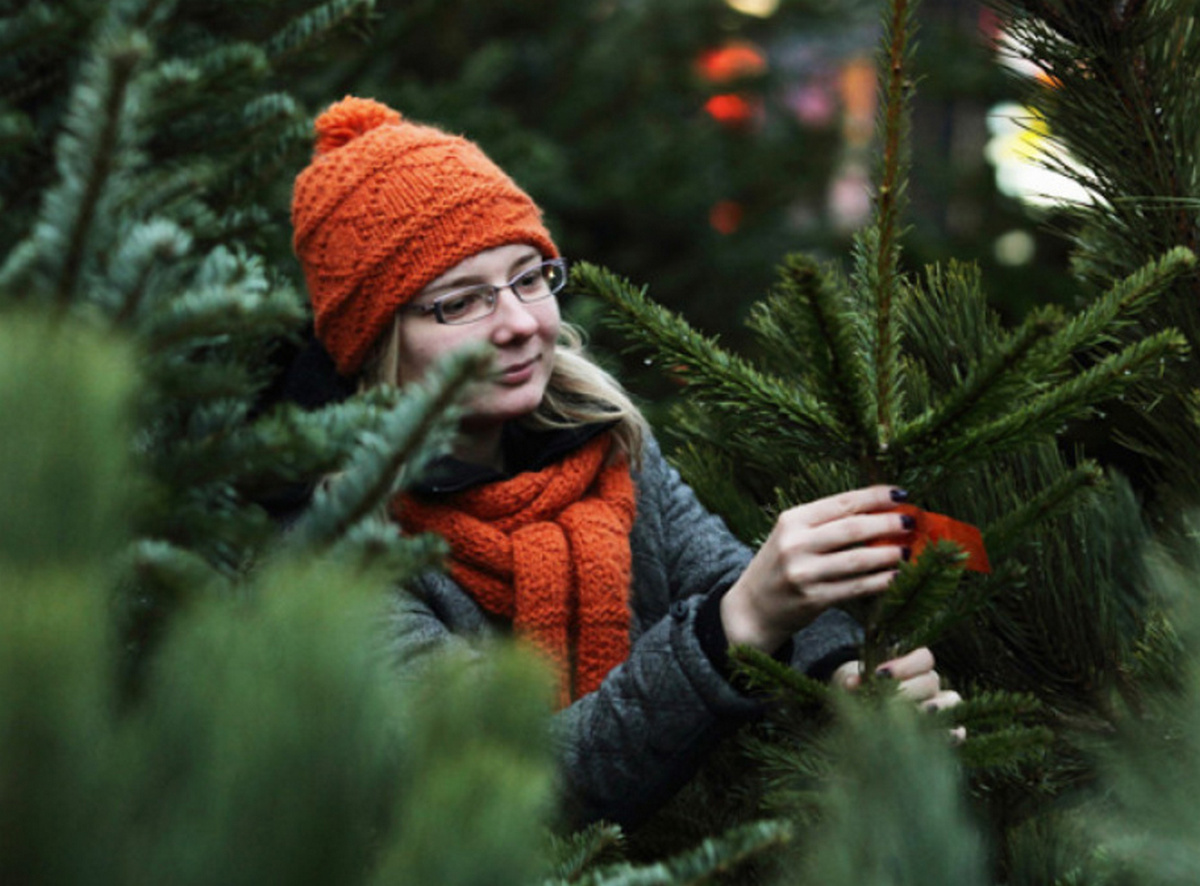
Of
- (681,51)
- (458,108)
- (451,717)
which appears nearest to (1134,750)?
(451,717)

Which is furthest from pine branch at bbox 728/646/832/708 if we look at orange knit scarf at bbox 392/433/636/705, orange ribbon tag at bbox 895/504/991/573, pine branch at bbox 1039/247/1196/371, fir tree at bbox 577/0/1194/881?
orange knit scarf at bbox 392/433/636/705

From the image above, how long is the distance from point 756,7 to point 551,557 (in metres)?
4.29

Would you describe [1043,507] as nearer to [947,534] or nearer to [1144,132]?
[947,534]

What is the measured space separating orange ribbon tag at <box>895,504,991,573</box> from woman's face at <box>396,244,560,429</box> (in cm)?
96

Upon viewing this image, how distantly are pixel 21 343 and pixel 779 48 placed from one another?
6393 mm

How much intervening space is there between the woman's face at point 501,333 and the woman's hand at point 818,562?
0.69 meters

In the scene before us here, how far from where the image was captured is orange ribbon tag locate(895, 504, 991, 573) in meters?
1.23

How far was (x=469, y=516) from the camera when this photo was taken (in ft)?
7.14

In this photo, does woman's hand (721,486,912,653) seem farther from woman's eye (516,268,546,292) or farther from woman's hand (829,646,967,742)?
woman's eye (516,268,546,292)

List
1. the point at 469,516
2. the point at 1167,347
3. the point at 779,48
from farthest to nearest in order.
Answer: the point at 779,48 → the point at 469,516 → the point at 1167,347

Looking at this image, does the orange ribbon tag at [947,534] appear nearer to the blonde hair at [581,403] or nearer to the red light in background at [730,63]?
the blonde hair at [581,403]

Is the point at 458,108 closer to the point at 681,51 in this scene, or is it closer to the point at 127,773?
the point at 681,51

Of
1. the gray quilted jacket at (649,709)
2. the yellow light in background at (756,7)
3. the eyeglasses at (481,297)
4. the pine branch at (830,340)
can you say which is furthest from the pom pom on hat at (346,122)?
the yellow light in background at (756,7)

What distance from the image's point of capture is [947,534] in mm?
1248
